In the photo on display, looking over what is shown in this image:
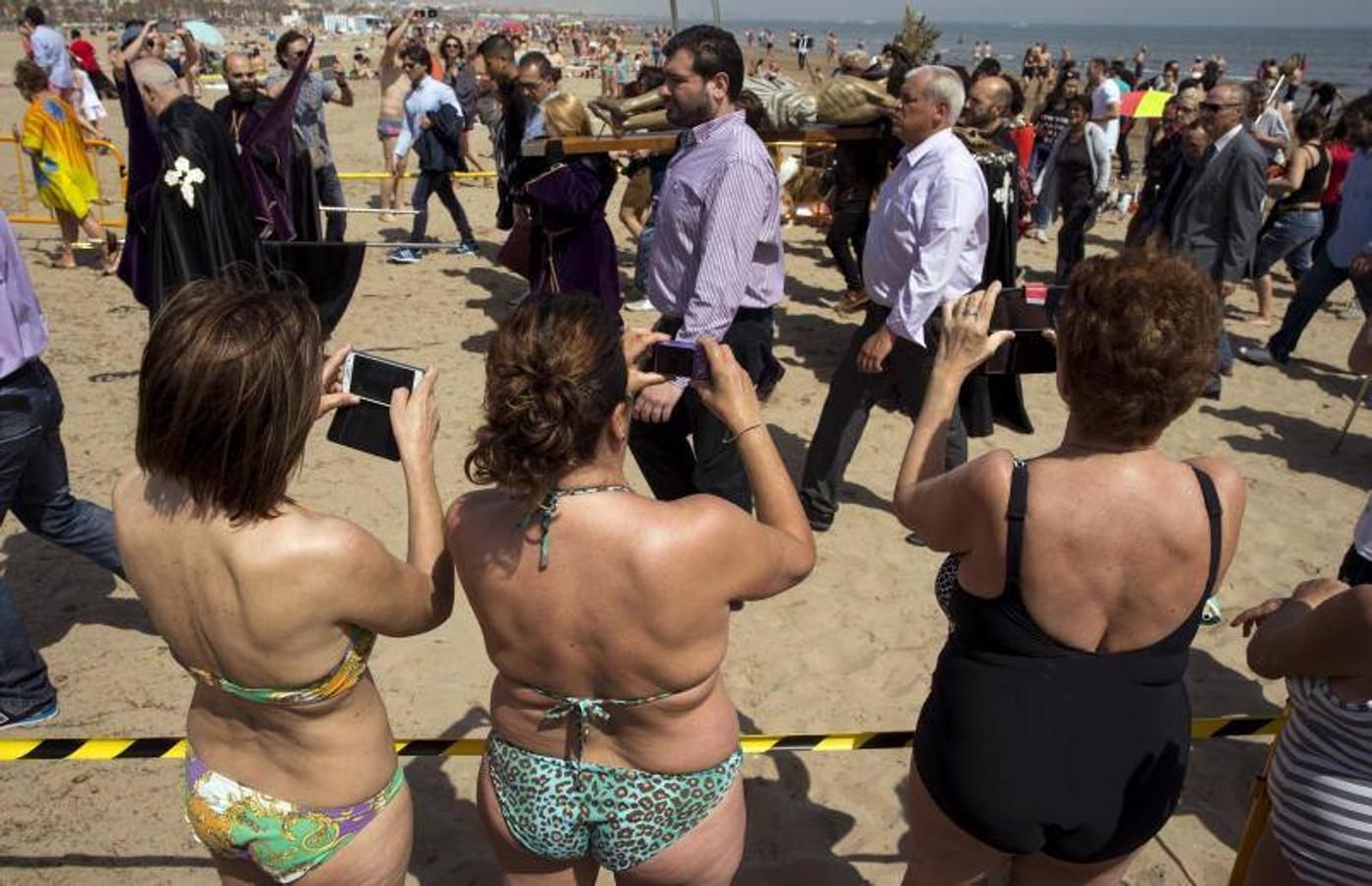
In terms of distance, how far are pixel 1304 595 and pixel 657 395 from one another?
6.68ft

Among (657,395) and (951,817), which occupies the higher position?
(657,395)

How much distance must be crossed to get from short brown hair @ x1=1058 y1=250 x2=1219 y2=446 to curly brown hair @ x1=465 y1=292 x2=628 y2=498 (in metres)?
0.82

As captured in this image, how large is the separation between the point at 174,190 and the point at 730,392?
13.2 ft

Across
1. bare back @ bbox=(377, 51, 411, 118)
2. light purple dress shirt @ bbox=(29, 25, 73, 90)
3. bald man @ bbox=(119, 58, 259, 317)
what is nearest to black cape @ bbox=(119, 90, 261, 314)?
bald man @ bbox=(119, 58, 259, 317)

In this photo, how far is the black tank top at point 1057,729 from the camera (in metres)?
1.69

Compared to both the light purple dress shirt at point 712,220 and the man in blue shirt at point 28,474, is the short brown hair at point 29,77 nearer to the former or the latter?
the man in blue shirt at point 28,474

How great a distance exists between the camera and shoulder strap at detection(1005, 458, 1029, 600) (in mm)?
1642

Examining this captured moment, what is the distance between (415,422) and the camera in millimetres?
1922

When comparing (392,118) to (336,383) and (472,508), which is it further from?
(472,508)

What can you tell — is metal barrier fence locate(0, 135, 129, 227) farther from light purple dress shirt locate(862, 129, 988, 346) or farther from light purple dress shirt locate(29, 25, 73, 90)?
light purple dress shirt locate(862, 129, 988, 346)

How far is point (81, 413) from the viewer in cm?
588

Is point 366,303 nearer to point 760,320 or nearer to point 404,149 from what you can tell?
point 404,149

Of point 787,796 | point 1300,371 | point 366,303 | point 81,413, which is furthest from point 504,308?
point 1300,371

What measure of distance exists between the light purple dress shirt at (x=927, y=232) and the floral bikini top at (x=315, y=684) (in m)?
2.87
